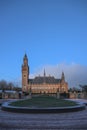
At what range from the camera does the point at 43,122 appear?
1175 centimetres

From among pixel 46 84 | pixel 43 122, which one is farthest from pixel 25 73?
pixel 43 122

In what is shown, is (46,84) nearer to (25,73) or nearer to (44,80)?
(44,80)

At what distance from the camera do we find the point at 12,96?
45219 millimetres

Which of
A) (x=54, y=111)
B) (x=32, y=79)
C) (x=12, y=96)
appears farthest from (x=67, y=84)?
(x=54, y=111)

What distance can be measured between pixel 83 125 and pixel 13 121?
3663 millimetres

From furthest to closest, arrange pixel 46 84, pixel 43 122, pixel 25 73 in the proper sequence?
pixel 46 84
pixel 25 73
pixel 43 122

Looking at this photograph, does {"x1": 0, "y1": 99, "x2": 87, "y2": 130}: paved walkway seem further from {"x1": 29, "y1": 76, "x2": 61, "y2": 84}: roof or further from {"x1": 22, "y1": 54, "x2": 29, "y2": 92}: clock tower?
{"x1": 29, "y1": 76, "x2": 61, "y2": 84}: roof

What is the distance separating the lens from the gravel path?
11.2 metres

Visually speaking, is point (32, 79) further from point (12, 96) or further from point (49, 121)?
point (49, 121)

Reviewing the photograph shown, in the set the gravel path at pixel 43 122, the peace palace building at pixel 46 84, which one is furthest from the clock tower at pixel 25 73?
the gravel path at pixel 43 122

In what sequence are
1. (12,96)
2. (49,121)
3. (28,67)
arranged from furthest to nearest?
(28,67) < (12,96) < (49,121)

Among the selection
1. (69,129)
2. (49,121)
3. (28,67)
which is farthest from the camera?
(28,67)

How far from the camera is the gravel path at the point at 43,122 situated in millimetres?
11227

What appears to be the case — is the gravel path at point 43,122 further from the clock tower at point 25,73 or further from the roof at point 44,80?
the roof at point 44,80
